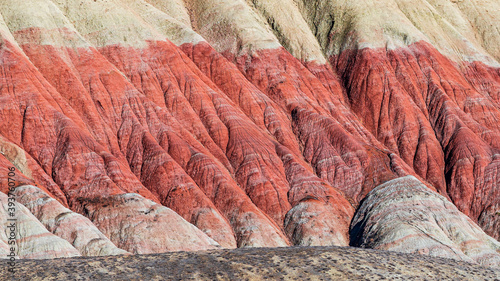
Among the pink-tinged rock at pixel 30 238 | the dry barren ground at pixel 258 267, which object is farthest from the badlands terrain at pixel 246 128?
the dry barren ground at pixel 258 267

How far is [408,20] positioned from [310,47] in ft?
50.1

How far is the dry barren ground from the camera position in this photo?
64.3ft

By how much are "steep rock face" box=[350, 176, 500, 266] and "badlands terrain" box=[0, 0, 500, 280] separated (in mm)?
174

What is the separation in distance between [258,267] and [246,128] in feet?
139

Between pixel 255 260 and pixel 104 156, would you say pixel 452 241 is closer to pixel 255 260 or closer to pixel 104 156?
pixel 104 156

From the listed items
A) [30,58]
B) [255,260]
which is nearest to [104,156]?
[30,58]

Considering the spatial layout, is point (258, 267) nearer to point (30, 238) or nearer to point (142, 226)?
point (30, 238)

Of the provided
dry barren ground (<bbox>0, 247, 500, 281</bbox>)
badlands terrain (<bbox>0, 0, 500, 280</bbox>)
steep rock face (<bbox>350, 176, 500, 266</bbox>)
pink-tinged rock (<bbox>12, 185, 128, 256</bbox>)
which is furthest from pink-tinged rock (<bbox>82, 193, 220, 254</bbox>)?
dry barren ground (<bbox>0, 247, 500, 281</bbox>)

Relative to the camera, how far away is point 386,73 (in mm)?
75688

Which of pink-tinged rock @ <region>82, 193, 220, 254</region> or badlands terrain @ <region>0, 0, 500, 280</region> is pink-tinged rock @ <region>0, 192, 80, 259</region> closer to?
badlands terrain @ <region>0, 0, 500, 280</region>

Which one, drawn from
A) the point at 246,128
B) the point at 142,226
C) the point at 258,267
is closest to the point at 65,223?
the point at 142,226

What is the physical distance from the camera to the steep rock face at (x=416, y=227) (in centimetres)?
4709

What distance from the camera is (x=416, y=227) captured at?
1924 inches

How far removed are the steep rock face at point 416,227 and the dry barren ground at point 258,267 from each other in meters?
25.1
